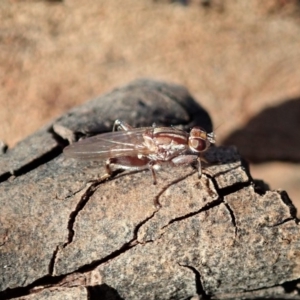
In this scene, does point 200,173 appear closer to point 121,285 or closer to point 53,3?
point 121,285

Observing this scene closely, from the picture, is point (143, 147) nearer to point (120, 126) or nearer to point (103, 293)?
point (120, 126)

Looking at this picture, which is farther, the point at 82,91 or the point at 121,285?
the point at 82,91

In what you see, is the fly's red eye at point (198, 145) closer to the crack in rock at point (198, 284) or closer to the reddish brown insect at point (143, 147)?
the reddish brown insect at point (143, 147)

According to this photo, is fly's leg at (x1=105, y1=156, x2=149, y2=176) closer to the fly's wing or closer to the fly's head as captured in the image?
the fly's wing

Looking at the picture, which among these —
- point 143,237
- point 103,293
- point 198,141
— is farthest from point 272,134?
point 103,293

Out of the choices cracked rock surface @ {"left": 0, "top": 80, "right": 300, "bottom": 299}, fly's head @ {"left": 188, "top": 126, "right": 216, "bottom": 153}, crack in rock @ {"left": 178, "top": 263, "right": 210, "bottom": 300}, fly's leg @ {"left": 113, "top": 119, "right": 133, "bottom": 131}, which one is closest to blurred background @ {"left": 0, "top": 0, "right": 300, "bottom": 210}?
fly's leg @ {"left": 113, "top": 119, "right": 133, "bottom": 131}

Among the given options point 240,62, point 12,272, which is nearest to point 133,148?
point 12,272
